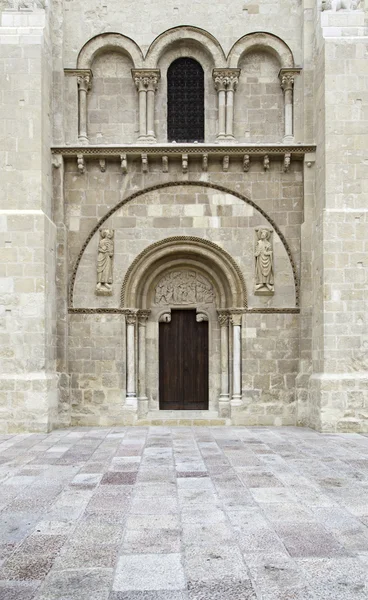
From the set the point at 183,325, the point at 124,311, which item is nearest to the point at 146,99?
the point at 124,311

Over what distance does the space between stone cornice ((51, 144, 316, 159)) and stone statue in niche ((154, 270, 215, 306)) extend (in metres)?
2.56

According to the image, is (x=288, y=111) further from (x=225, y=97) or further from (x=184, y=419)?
(x=184, y=419)

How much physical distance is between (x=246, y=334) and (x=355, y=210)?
10.8ft

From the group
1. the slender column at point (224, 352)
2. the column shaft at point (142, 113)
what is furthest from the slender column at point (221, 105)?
the slender column at point (224, 352)

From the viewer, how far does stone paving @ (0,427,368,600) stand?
12.7ft

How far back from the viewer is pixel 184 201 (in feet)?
39.9

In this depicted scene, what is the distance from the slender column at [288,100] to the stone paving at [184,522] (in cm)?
652

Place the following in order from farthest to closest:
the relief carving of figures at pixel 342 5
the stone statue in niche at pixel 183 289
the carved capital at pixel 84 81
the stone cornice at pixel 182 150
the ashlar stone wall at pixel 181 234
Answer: the stone statue in niche at pixel 183 289 < the carved capital at pixel 84 81 < the ashlar stone wall at pixel 181 234 < the stone cornice at pixel 182 150 < the relief carving of figures at pixel 342 5

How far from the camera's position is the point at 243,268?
1209 cm

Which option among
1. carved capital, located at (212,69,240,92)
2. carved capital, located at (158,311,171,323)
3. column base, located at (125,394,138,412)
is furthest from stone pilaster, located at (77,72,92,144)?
column base, located at (125,394,138,412)

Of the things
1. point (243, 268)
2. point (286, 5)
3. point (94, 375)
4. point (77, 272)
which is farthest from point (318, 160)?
point (94, 375)

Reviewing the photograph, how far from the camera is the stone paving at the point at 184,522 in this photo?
12.7ft

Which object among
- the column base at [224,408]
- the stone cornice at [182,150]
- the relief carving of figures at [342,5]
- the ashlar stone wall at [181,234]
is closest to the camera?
the relief carving of figures at [342,5]

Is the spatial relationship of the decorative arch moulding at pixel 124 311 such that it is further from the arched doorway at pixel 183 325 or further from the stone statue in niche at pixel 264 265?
the stone statue in niche at pixel 264 265
